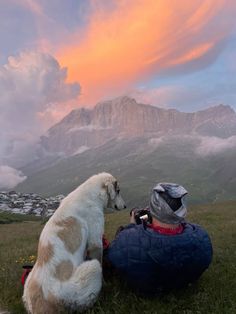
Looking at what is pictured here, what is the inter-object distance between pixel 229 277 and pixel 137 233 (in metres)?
2.97

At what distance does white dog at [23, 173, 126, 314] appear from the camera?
7820mm

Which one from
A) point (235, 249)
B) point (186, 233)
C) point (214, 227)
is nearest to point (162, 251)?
point (186, 233)

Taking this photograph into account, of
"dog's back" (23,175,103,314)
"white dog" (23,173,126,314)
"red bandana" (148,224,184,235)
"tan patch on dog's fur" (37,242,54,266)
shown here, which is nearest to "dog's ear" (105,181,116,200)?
"white dog" (23,173,126,314)

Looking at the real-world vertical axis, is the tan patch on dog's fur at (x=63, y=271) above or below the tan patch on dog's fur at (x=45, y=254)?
below

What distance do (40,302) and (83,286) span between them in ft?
2.89

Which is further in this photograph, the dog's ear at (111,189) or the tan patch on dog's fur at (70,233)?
the dog's ear at (111,189)

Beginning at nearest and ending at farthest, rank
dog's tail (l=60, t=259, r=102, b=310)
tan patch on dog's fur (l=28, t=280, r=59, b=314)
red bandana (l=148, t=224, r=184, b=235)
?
tan patch on dog's fur (l=28, t=280, r=59, b=314) < dog's tail (l=60, t=259, r=102, b=310) < red bandana (l=148, t=224, r=184, b=235)

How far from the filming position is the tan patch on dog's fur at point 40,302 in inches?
305

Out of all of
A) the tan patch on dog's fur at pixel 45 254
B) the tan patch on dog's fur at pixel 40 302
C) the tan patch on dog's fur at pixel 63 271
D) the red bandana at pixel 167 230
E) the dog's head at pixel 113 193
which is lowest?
the tan patch on dog's fur at pixel 40 302

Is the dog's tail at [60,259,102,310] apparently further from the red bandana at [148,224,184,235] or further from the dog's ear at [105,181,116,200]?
the dog's ear at [105,181,116,200]

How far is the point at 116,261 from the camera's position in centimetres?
888

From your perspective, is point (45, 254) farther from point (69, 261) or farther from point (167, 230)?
point (167, 230)

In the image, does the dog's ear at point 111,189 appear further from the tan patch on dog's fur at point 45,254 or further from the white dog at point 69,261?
the tan patch on dog's fur at point 45,254

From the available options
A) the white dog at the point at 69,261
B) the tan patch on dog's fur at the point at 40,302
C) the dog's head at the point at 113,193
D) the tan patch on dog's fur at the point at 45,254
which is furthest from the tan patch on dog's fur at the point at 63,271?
the dog's head at the point at 113,193
